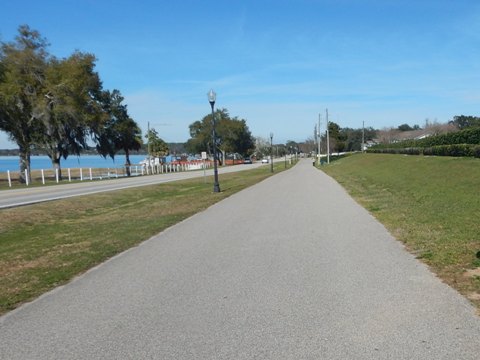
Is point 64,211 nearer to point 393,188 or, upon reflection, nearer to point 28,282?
point 28,282

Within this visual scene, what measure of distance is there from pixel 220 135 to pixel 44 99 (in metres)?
72.3

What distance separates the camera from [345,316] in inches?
196

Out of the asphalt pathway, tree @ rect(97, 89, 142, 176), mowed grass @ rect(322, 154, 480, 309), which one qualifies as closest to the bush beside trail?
mowed grass @ rect(322, 154, 480, 309)

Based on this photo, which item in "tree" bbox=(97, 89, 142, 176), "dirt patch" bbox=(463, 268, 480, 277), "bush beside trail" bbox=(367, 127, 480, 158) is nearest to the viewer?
"dirt patch" bbox=(463, 268, 480, 277)

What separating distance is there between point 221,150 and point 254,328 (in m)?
110

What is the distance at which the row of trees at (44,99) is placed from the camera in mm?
41438

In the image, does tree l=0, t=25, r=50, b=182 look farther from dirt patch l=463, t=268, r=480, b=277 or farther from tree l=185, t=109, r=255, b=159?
tree l=185, t=109, r=255, b=159

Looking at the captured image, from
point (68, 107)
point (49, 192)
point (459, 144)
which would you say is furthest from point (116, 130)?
point (459, 144)

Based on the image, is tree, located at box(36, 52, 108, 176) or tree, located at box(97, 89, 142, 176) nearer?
tree, located at box(36, 52, 108, 176)

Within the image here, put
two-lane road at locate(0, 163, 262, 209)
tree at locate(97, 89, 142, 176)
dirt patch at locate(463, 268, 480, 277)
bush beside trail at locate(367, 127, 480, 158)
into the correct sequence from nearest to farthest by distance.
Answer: dirt patch at locate(463, 268, 480, 277) → two-lane road at locate(0, 163, 262, 209) → bush beside trail at locate(367, 127, 480, 158) → tree at locate(97, 89, 142, 176)

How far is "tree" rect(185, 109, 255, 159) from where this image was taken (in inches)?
4313

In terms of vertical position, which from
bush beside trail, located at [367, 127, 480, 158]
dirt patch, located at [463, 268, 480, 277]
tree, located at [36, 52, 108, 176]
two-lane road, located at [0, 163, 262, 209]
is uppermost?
tree, located at [36, 52, 108, 176]

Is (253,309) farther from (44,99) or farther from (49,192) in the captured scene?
(44,99)

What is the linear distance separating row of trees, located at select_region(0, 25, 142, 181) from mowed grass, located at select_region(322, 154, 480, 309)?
31.2m
